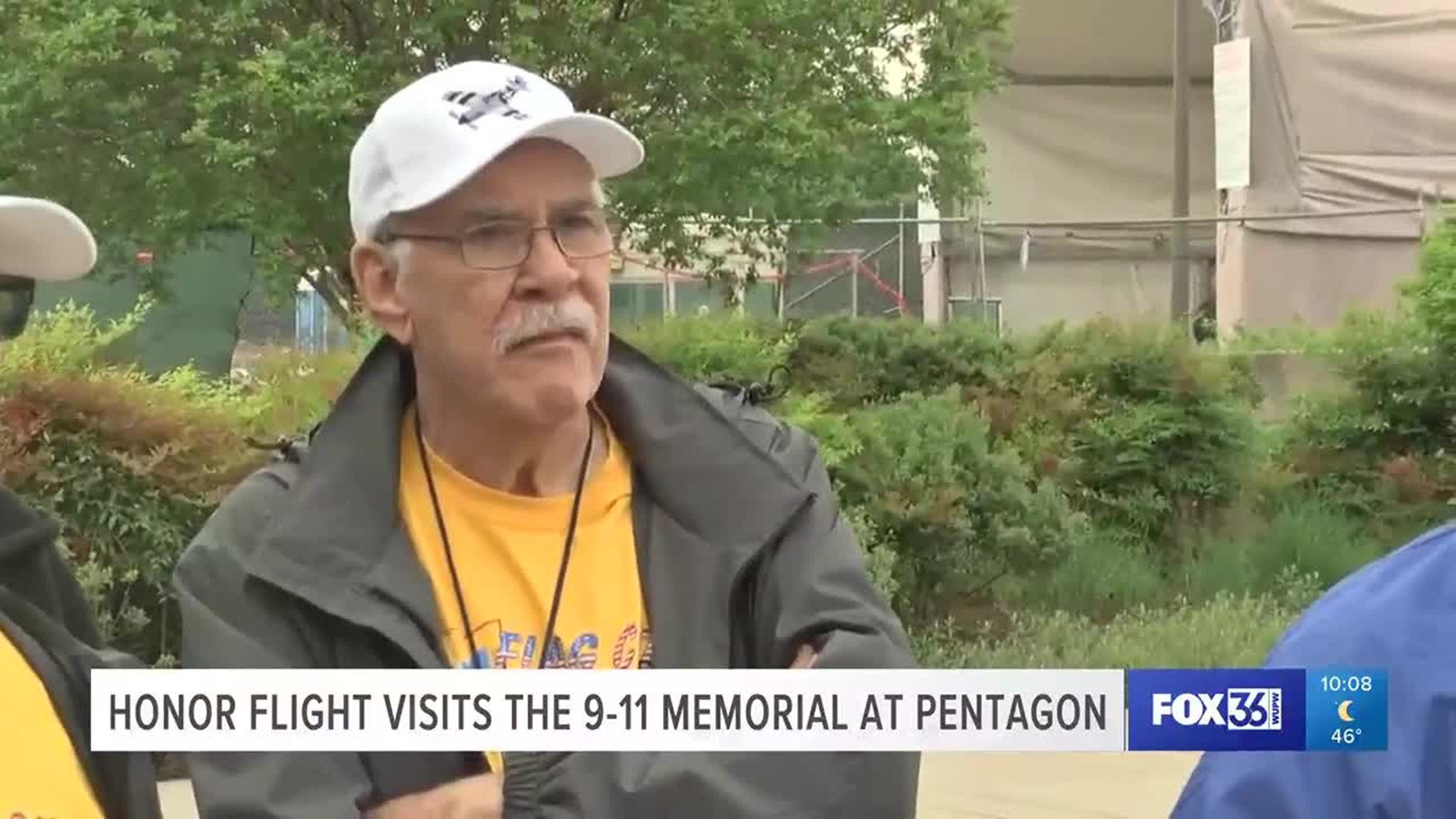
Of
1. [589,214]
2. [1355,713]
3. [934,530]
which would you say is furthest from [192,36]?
[1355,713]

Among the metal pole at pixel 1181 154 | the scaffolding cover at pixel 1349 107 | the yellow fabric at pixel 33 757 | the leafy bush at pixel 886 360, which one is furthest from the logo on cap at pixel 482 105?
the scaffolding cover at pixel 1349 107

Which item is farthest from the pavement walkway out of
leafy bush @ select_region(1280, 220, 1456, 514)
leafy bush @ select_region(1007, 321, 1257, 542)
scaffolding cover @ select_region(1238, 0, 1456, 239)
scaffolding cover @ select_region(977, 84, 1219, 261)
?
scaffolding cover @ select_region(977, 84, 1219, 261)

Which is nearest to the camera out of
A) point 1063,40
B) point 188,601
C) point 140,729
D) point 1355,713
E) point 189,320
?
point 1355,713

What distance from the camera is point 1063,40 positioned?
20938mm

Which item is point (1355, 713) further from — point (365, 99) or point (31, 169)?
point (31, 169)

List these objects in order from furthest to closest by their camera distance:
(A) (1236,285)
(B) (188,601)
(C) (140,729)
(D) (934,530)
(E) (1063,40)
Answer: (E) (1063,40) → (A) (1236,285) → (D) (934,530) → (B) (188,601) → (C) (140,729)

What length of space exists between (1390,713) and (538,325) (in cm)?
104

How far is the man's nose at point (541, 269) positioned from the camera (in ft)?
7.09

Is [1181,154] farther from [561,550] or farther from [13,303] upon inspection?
[13,303]

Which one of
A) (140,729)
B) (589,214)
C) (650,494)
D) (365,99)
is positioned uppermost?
(365,99)

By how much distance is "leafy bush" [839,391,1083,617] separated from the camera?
7949 millimetres

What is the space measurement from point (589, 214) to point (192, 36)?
8073mm

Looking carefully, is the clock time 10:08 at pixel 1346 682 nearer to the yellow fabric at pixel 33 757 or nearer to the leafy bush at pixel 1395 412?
the yellow fabric at pixel 33 757

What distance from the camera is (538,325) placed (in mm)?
2154
